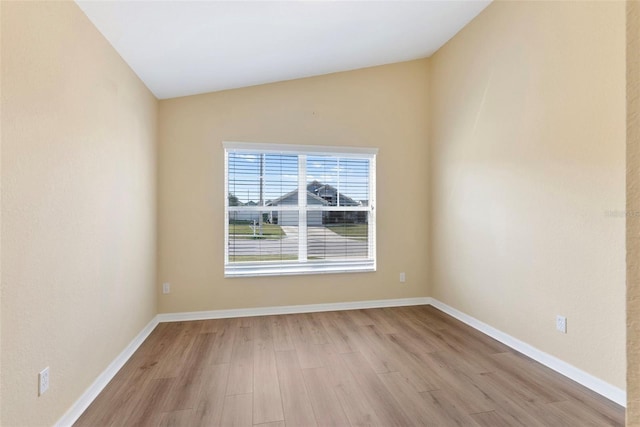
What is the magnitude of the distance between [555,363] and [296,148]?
10.5ft

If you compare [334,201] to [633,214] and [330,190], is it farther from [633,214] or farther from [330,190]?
[633,214]

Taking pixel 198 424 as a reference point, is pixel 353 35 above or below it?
above

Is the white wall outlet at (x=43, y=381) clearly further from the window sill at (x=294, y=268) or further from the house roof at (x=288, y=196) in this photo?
the house roof at (x=288, y=196)

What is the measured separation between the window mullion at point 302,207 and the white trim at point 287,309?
610 millimetres

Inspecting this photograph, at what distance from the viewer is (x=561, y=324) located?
2.30 metres

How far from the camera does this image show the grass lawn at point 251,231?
361 centimetres

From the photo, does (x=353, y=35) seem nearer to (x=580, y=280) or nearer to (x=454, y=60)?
(x=454, y=60)

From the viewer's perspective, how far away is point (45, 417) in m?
1.54

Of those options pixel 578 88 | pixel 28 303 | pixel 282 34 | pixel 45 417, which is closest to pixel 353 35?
pixel 282 34

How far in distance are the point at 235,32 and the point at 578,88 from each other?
8.59 ft

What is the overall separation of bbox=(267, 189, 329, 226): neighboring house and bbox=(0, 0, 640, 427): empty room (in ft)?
0.12

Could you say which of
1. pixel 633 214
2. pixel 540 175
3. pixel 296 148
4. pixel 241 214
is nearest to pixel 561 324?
pixel 540 175

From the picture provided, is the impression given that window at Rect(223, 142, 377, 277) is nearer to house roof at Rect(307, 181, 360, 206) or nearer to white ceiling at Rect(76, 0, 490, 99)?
house roof at Rect(307, 181, 360, 206)

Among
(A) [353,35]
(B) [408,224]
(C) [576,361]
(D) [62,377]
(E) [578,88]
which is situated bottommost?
(C) [576,361]
